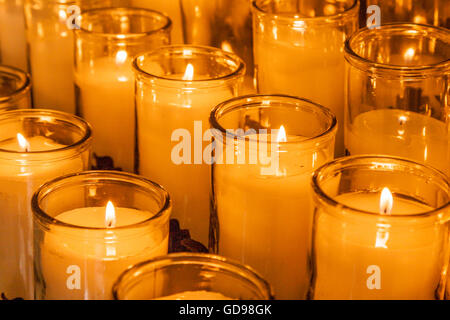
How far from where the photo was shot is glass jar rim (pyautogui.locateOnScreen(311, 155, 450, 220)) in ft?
1.72

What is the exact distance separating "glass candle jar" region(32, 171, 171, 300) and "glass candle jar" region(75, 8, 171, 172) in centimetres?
23

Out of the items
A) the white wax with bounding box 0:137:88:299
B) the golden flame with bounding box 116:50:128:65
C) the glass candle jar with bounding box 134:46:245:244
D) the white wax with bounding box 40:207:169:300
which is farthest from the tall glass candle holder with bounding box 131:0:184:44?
the white wax with bounding box 40:207:169:300

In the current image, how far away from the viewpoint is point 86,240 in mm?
576

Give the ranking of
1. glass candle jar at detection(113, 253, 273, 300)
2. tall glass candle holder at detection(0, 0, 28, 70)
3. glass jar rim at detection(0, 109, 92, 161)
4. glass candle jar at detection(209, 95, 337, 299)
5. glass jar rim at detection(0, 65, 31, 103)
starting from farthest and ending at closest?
tall glass candle holder at detection(0, 0, 28, 70), glass jar rim at detection(0, 65, 31, 103), glass jar rim at detection(0, 109, 92, 161), glass candle jar at detection(209, 95, 337, 299), glass candle jar at detection(113, 253, 273, 300)

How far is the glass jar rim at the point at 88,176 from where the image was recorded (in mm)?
576

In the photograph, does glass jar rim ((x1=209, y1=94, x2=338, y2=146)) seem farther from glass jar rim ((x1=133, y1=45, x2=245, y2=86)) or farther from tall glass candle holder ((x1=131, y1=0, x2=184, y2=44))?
tall glass candle holder ((x1=131, y1=0, x2=184, y2=44))

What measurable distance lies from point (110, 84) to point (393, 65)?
1.14 feet

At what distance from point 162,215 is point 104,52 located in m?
0.35

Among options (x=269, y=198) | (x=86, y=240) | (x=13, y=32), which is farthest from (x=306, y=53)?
(x=13, y=32)

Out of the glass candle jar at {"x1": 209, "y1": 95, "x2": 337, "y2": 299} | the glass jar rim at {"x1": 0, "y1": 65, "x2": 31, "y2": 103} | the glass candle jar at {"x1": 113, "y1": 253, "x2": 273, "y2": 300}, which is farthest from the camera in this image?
the glass jar rim at {"x1": 0, "y1": 65, "x2": 31, "y2": 103}

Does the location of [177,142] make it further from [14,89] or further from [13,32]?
[13,32]

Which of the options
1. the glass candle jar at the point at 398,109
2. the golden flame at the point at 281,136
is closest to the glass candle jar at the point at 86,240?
the golden flame at the point at 281,136
